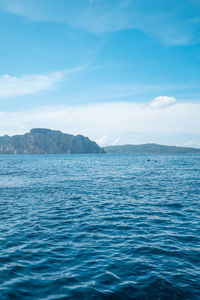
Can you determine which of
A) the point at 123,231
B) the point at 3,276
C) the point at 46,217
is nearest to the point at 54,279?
the point at 3,276

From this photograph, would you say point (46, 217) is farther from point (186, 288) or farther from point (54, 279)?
point (186, 288)

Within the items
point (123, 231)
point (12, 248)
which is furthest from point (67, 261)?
point (123, 231)

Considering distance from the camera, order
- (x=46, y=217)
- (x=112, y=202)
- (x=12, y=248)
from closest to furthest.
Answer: (x=12, y=248), (x=46, y=217), (x=112, y=202)

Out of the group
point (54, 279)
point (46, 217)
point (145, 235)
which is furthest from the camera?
point (46, 217)

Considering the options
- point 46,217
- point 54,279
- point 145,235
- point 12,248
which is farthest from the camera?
point 46,217

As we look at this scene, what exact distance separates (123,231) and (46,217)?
26.1 ft

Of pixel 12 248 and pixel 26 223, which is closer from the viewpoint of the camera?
pixel 12 248

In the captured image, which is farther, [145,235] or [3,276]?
[145,235]

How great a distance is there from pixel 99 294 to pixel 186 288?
418 cm

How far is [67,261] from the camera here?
12.6m

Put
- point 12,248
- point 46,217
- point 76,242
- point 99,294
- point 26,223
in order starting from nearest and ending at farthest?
point 99,294
point 12,248
point 76,242
point 26,223
point 46,217

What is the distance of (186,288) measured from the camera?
33.6ft

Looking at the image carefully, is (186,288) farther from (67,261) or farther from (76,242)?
(76,242)

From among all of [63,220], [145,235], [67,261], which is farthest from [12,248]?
[145,235]
